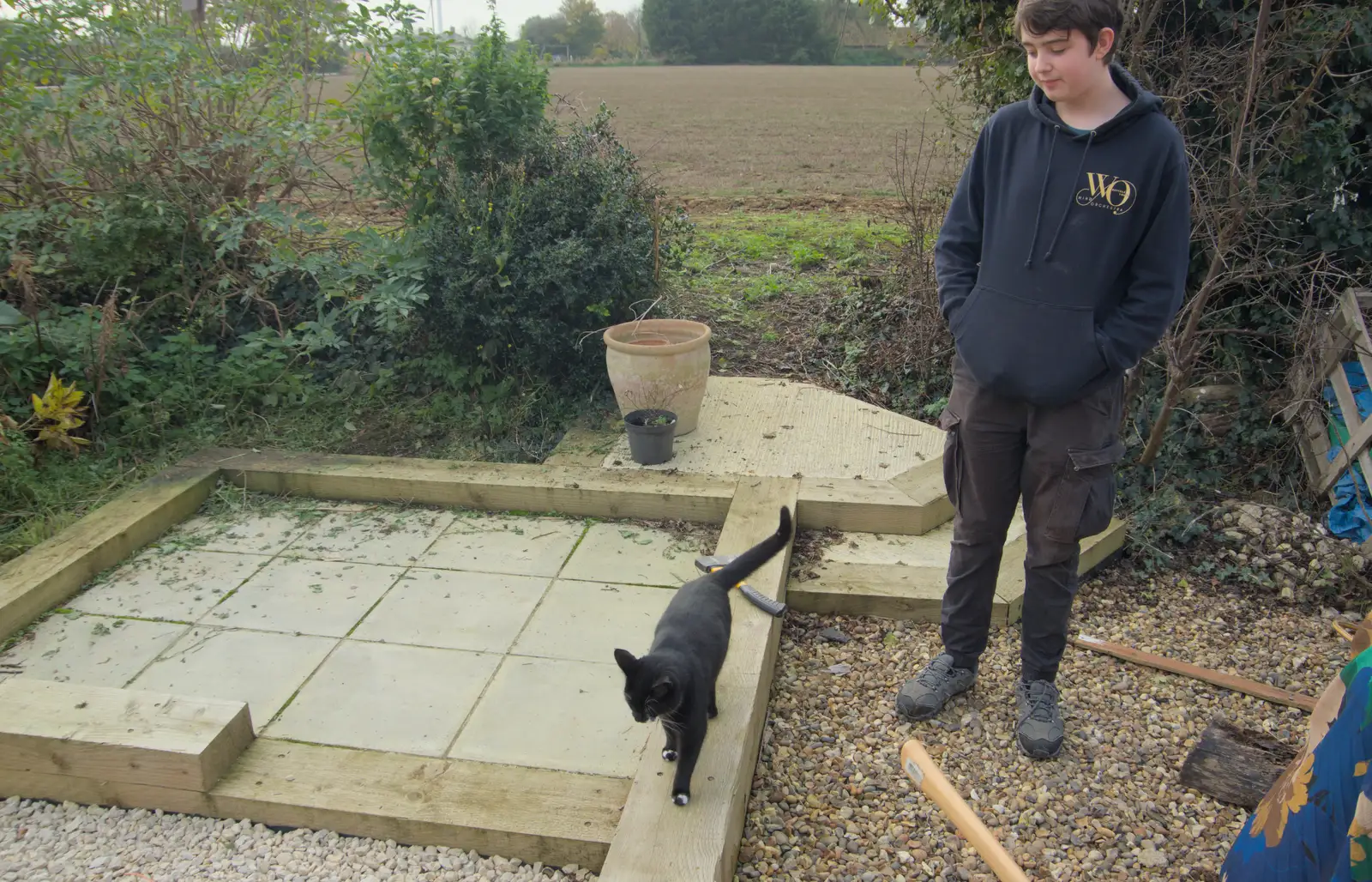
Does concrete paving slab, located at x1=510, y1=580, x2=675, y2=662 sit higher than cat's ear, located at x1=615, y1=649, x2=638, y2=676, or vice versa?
cat's ear, located at x1=615, y1=649, x2=638, y2=676

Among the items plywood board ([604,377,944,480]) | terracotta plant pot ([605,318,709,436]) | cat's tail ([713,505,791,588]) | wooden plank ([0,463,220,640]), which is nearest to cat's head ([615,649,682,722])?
cat's tail ([713,505,791,588])

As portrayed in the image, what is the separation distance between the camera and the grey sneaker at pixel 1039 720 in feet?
8.43

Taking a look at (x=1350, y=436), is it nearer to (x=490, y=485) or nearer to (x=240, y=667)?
(x=490, y=485)

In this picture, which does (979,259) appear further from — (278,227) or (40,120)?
(40,120)

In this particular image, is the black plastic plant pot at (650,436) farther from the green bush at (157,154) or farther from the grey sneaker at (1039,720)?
the green bush at (157,154)

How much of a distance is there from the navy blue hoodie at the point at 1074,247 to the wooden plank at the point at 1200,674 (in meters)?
1.23

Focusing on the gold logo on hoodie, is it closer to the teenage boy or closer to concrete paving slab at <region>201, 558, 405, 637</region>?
the teenage boy

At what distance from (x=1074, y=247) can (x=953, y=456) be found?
66cm

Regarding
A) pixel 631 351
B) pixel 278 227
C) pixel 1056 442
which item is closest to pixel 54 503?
pixel 278 227

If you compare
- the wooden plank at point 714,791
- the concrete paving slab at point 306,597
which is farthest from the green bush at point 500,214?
the wooden plank at point 714,791

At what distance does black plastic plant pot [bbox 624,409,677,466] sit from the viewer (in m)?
4.04

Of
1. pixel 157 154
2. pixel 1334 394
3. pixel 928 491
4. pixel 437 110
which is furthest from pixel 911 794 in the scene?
pixel 157 154

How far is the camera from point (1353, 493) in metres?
3.77

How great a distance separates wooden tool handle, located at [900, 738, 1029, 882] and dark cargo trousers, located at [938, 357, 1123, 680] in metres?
0.57
